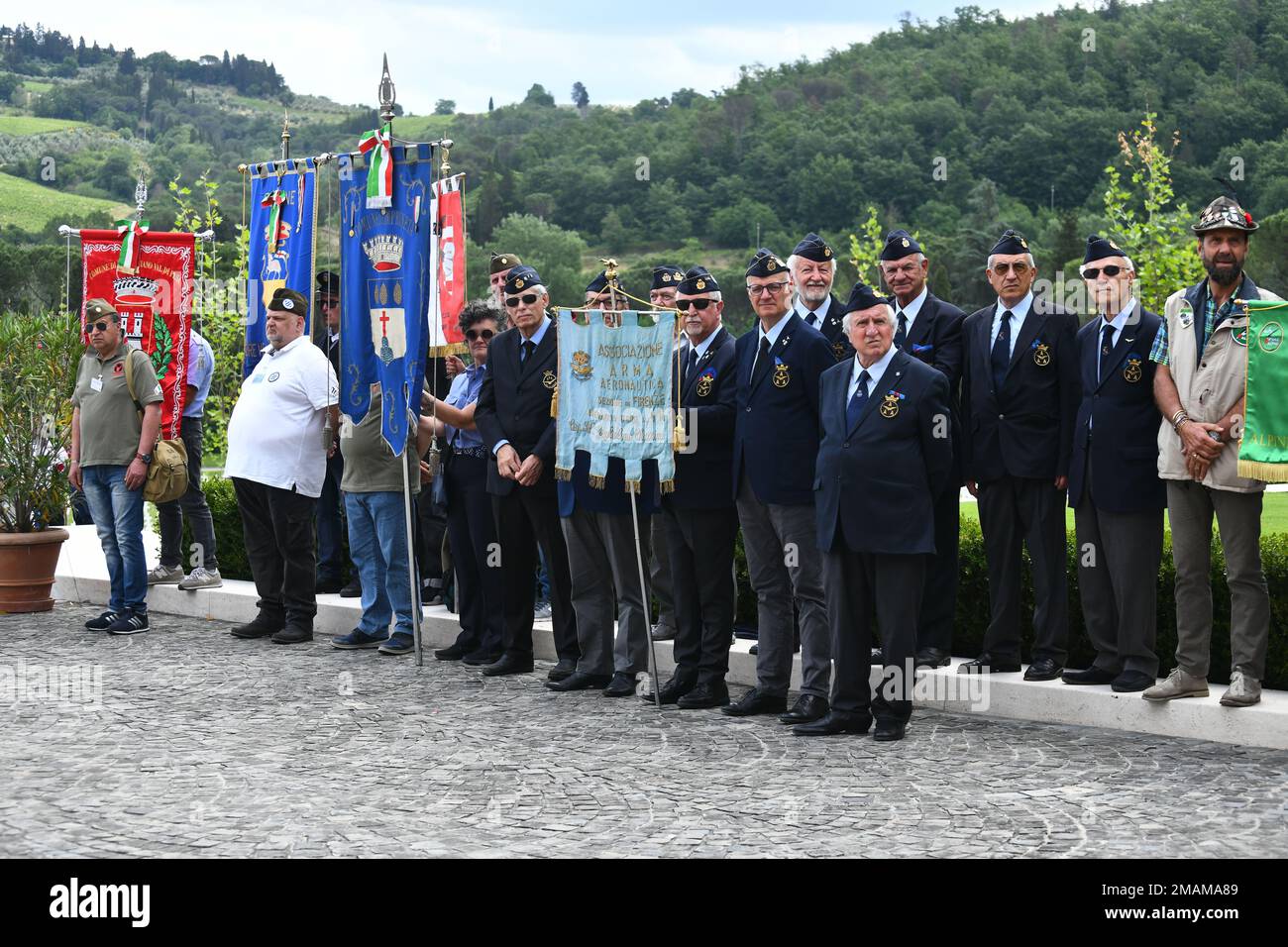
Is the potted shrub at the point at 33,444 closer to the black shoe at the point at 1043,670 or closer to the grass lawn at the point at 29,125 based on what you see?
the black shoe at the point at 1043,670

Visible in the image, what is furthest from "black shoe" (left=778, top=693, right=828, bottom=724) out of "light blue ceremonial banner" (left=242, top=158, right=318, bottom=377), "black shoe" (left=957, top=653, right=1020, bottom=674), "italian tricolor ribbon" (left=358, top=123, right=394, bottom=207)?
"light blue ceremonial banner" (left=242, top=158, right=318, bottom=377)

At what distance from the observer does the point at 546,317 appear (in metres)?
9.49

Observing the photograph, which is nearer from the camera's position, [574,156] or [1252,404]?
[1252,404]

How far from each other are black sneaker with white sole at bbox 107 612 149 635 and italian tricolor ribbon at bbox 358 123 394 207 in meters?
3.60

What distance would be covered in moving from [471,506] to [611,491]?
133cm

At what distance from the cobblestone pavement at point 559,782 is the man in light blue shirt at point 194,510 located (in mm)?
3132

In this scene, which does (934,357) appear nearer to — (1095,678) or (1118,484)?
(1118,484)

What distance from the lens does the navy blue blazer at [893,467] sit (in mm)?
7547

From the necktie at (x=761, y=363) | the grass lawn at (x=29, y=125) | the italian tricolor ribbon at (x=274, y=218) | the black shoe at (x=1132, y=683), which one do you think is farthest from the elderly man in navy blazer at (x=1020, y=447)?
the grass lawn at (x=29, y=125)

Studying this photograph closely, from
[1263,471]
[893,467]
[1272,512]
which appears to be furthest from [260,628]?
[1272,512]

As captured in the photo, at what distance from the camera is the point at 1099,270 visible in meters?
8.02

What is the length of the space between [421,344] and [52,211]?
8519cm
